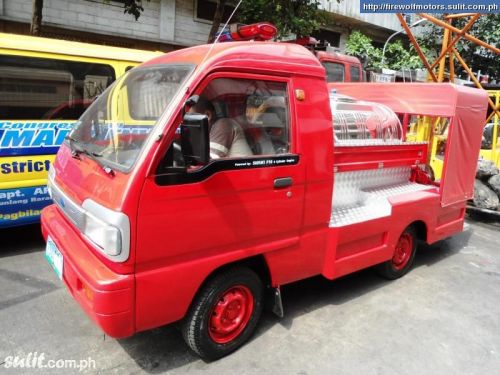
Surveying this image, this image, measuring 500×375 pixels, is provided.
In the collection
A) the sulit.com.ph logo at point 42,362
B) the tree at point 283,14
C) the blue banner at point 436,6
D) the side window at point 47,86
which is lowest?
the sulit.com.ph logo at point 42,362

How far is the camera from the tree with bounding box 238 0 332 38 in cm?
799

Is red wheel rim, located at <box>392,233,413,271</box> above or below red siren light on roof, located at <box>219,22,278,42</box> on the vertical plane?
below

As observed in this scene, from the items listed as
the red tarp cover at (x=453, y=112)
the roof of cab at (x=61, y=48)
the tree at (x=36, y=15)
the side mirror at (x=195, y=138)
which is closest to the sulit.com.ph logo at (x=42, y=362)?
the side mirror at (x=195, y=138)

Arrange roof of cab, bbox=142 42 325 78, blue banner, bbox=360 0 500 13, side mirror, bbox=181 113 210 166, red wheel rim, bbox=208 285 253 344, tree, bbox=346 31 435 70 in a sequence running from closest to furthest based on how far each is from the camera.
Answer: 1. side mirror, bbox=181 113 210 166
2. roof of cab, bbox=142 42 325 78
3. red wheel rim, bbox=208 285 253 344
4. blue banner, bbox=360 0 500 13
5. tree, bbox=346 31 435 70

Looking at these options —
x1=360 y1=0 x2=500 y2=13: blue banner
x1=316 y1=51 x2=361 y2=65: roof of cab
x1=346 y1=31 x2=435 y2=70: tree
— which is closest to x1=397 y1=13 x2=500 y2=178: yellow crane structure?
x1=360 y1=0 x2=500 y2=13: blue banner

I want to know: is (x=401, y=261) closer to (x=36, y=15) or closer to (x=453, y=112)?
(x=453, y=112)

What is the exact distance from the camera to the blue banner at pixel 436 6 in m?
5.26

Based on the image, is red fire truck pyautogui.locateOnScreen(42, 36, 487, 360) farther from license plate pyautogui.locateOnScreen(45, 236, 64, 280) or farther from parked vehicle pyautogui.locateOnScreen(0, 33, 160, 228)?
parked vehicle pyautogui.locateOnScreen(0, 33, 160, 228)

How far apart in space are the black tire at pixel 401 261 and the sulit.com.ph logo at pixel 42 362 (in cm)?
293

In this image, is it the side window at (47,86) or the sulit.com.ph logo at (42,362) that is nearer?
the sulit.com.ph logo at (42,362)

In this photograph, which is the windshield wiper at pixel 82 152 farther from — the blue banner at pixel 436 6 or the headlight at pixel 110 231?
the blue banner at pixel 436 6

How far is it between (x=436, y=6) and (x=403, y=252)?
319cm

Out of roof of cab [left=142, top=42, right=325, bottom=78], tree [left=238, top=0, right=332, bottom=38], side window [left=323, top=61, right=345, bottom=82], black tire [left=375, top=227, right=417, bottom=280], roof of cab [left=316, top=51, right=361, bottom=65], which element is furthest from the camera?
tree [left=238, top=0, right=332, bottom=38]

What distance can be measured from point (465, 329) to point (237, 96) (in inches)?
109
